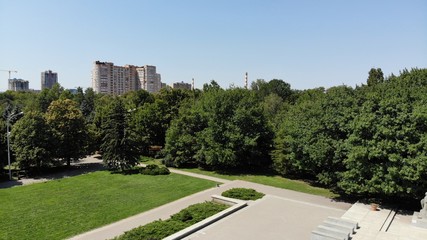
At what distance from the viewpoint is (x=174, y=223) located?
14.9 metres

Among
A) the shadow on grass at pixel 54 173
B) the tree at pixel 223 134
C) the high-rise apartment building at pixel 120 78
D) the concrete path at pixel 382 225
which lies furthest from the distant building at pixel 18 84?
the concrete path at pixel 382 225

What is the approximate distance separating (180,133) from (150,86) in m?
98.2

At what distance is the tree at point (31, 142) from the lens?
27.7m

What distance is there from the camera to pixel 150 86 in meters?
126

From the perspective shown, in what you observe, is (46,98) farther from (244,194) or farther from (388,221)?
(388,221)

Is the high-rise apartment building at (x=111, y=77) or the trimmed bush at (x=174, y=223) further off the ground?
the high-rise apartment building at (x=111, y=77)

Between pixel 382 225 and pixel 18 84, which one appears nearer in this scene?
pixel 382 225

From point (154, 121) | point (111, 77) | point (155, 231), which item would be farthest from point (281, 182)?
point (111, 77)

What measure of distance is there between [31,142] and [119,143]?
7.99 meters

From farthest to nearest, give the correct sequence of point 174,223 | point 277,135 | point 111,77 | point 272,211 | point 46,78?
point 46,78 < point 111,77 < point 277,135 < point 272,211 < point 174,223

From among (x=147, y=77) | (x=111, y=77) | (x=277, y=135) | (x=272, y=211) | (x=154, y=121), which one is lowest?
(x=272, y=211)

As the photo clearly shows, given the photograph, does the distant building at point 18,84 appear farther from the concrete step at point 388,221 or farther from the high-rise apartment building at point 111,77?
the concrete step at point 388,221

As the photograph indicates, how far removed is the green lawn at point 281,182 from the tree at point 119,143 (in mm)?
6318

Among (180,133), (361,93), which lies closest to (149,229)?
(361,93)
